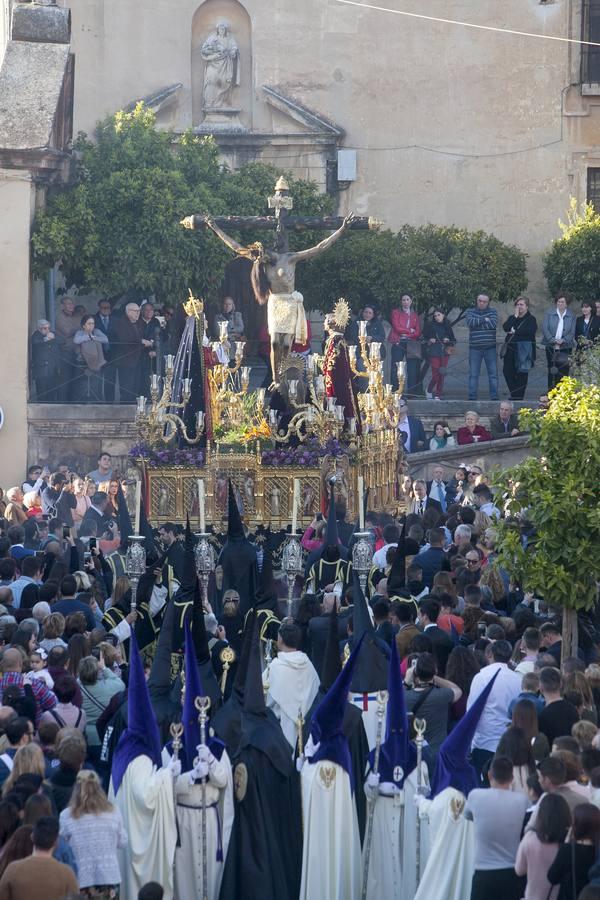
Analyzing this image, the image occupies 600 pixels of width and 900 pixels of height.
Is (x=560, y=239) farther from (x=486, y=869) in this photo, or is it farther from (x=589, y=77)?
(x=486, y=869)

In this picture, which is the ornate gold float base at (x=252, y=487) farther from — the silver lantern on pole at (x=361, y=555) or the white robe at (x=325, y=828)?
the white robe at (x=325, y=828)

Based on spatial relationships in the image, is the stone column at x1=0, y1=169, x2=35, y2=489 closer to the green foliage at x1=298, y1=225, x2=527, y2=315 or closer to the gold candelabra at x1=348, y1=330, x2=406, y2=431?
the green foliage at x1=298, y1=225, x2=527, y2=315

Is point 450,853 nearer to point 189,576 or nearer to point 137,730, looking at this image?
point 137,730

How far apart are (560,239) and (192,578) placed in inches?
690

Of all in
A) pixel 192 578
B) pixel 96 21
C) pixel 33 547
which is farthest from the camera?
pixel 96 21

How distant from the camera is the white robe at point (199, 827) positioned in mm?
11031

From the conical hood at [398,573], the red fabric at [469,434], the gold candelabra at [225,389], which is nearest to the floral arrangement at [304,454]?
the gold candelabra at [225,389]

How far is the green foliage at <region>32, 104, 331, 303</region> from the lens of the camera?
27.4 metres

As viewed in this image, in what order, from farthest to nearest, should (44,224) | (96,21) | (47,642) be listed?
1. (96,21)
2. (44,224)
3. (47,642)

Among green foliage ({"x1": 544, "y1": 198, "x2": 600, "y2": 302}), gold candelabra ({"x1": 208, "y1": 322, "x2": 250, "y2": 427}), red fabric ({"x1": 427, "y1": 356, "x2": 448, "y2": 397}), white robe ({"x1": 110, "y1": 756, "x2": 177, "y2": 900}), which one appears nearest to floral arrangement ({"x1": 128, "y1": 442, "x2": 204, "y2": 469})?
gold candelabra ({"x1": 208, "y1": 322, "x2": 250, "y2": 427})

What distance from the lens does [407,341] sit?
27562 millimetres

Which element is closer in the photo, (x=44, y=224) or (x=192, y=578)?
(x=192, y=578)

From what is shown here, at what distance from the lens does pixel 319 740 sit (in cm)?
1127

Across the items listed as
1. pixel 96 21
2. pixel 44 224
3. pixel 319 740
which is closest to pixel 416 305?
pixel 44 224
